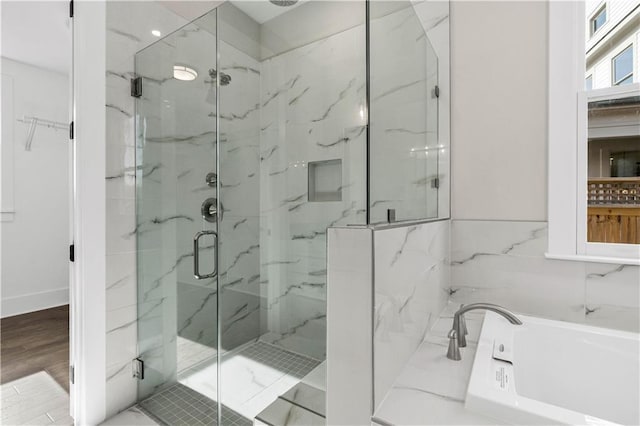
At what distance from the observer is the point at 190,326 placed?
1.74 metres

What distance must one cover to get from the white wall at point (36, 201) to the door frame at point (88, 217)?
237 cm

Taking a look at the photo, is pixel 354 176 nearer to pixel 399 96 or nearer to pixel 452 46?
pixel 399 96

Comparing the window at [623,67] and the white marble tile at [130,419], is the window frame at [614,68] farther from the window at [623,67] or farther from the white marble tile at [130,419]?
the white marble tile at [130,419]

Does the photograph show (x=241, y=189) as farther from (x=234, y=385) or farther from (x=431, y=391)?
(x=431, y=391)

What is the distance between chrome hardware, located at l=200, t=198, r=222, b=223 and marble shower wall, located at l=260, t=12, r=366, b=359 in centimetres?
29

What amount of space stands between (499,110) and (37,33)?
3615mm

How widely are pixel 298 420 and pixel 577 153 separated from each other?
6.10 feet

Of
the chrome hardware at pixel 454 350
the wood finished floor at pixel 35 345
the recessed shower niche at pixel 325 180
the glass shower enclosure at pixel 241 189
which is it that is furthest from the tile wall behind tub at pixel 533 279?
the wood finished floor at pixel 35 345

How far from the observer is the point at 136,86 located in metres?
1.71

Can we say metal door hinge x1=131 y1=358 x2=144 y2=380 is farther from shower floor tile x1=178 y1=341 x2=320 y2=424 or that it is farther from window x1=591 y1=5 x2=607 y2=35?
window x1=591 y1=5 x2=607 y2=35

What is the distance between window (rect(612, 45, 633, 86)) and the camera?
153 cm

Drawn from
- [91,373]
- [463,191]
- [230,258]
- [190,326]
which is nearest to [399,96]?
[463,191]

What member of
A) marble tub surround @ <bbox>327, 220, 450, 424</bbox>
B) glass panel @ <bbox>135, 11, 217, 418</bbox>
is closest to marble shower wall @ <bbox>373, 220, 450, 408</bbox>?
marble tub surround @ <bbox>327, 220, 450, 424</bbox>

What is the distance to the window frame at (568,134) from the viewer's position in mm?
1583
